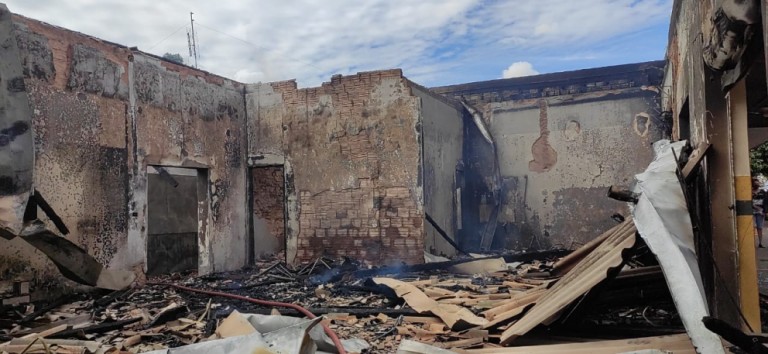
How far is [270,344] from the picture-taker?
135 inches

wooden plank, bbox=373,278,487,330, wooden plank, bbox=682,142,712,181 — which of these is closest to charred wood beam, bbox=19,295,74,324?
wooden plank, bbox=373,278,487,330

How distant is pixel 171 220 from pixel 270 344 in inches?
399

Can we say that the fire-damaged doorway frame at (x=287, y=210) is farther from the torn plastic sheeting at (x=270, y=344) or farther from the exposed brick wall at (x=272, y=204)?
the torn plastic sheeting at (x=270, y=344)

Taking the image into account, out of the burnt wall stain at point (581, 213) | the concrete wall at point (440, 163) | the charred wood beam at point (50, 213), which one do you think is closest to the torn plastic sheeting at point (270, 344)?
the charred wood beam at point (50, 213)

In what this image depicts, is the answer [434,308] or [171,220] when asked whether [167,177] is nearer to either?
[171,220]

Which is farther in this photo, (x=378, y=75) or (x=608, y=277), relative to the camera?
(x=378, y=75)

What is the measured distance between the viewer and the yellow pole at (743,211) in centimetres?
384

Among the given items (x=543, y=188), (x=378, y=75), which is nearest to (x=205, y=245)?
(x=378, y=75)

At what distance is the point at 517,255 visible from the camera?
9.65 meters

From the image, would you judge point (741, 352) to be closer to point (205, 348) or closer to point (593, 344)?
point (593, 344)

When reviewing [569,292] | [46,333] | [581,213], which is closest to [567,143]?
[581,213]

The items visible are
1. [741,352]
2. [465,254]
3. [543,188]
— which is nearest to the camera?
[741,352]

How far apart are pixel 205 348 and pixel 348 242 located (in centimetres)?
711

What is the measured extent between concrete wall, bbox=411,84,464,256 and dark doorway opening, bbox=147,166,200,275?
550 cm
